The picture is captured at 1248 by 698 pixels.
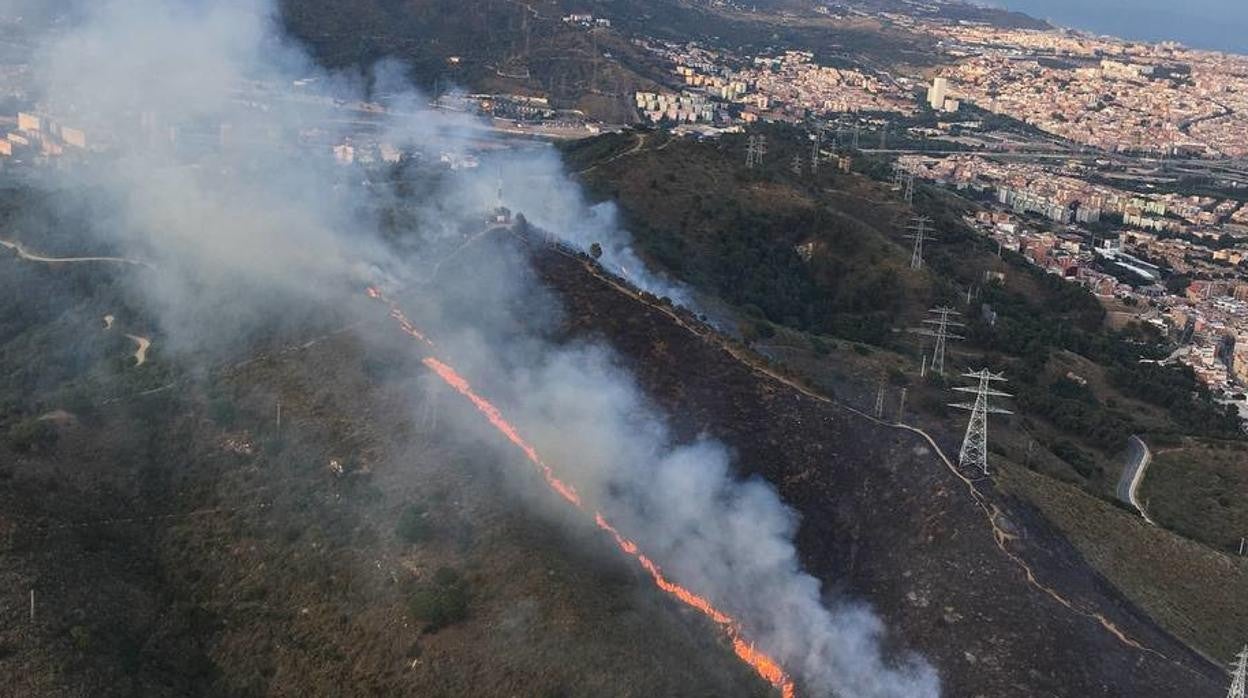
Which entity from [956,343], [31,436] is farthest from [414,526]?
[956,343]

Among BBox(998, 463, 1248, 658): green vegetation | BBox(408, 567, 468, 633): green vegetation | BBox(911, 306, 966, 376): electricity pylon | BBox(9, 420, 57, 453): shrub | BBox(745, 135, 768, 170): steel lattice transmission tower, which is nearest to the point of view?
BBox(408, 567, 468, 633): green vegetation

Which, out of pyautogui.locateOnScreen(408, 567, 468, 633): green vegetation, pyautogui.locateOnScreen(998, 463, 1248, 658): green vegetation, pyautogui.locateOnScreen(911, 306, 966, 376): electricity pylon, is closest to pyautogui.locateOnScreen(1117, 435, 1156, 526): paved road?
pyautogui.locateOnScreen(998, 463, 1248, 658): green vegetation

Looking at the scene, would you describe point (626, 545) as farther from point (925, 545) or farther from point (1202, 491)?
point (1202, 491)

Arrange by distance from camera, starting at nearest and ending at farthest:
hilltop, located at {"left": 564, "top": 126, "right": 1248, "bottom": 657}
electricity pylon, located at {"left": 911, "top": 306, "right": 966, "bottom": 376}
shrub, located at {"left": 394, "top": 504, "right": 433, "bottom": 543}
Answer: shrub, located at {"left": 394, "top": 504, "right": 433, "bottom": 543} < hilltop, located at {"left": 564, "top": 126, "right": 1248, "bottom": 657} < electricity pylon, located at {"left": 911, "top": 306, "right": 966, "bottom": 376}

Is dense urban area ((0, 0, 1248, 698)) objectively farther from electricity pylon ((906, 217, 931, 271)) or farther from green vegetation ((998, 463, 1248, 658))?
electricity pylon ((906, 217, 931, 271))

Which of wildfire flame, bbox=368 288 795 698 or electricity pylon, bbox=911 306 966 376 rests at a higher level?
wildfire flame, bbox=368 288 795 698

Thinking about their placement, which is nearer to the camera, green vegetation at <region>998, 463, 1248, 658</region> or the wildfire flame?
the wildfire flame
